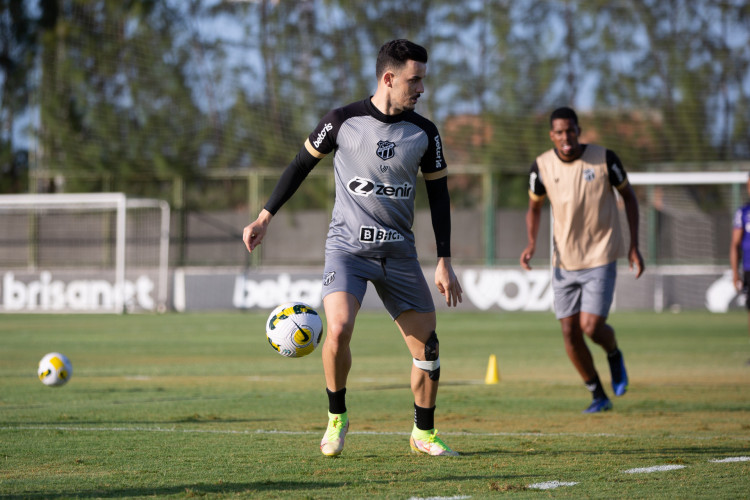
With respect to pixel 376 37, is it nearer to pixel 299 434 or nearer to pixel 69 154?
pixel 69 154

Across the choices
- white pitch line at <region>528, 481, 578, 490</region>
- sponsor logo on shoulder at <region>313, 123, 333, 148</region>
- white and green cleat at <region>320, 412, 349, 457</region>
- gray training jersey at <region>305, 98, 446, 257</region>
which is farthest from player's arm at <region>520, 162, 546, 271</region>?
white pitch line at <region>528, 481, 578, 490</region>

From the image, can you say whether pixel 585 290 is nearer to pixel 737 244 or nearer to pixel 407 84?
pixel 407 84

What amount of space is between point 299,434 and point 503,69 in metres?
25.6

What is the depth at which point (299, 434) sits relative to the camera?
7297 millimetres

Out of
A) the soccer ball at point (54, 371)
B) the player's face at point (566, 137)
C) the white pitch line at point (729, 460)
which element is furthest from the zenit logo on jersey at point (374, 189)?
the soccer ball at point (54, 371)

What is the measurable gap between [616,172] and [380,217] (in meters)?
3.38

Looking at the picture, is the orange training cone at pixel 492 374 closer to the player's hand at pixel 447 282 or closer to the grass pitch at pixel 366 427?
the grass pitch at pixel 366 427

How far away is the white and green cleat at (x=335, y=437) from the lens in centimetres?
621

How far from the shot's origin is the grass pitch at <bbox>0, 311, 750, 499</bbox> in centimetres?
540

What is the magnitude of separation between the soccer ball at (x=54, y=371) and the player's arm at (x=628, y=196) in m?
5.09

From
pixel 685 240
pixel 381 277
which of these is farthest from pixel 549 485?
pixel 685 240

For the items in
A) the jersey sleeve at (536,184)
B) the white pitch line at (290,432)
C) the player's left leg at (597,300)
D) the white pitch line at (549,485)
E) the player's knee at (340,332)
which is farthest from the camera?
the jersey sleeve at (536,184)

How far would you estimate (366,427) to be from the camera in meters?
7.75

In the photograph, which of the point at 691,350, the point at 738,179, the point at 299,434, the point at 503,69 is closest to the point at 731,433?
the point at 299,434
